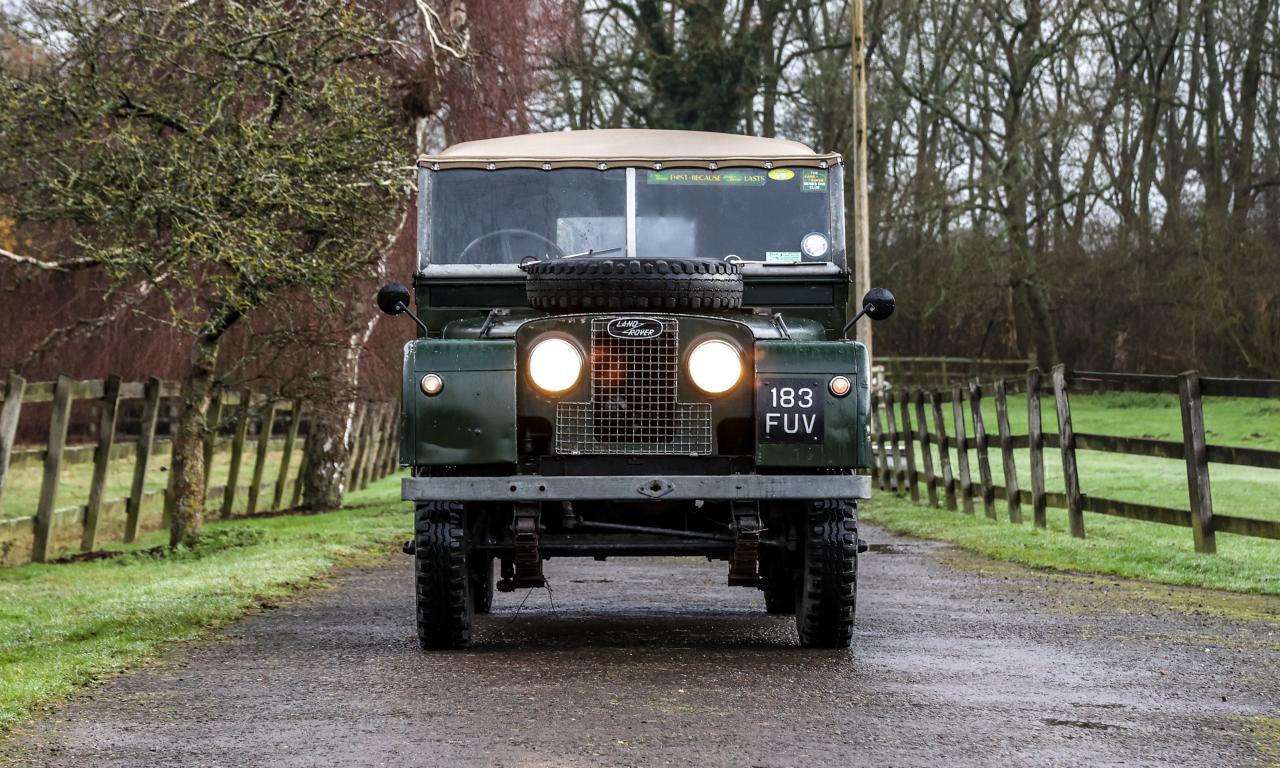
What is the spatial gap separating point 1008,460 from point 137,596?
32.3 ft

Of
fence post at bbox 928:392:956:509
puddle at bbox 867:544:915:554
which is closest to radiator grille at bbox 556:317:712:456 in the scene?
puddle at bbox 867:544:915:554

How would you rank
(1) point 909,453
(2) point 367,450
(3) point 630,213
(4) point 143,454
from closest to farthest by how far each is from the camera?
(3) point 630,213 < (4) point 143,454 < (1) point 909,453 < (2) point 367,450

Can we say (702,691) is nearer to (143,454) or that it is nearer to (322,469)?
(143,454)

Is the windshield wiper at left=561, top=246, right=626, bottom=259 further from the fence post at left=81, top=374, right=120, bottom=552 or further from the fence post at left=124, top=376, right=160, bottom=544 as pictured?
the fence post at left=124, top=376, right=160, bottom=544

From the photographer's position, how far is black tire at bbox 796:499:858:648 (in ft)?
28.0

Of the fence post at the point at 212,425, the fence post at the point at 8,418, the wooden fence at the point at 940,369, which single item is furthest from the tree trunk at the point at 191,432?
the wooden fence at the point at 940,369

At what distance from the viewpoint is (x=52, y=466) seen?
15094 millimetres

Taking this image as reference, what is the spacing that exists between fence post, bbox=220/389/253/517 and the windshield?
409 inches

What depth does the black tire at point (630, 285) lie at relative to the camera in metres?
8.62

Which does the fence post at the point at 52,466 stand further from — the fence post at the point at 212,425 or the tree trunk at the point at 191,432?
the fence post at the point at 212,425

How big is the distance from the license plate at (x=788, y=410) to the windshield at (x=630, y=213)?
1.74 metres

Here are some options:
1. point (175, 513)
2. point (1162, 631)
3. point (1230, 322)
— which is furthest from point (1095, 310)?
point (1162, 631)

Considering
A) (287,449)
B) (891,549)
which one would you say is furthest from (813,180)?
(287,449)

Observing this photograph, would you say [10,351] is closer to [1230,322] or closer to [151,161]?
[151,161]
